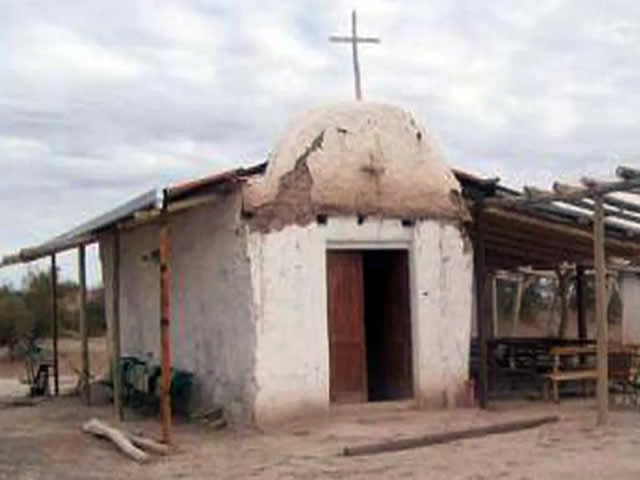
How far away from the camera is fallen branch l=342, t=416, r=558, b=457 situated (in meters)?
11.7

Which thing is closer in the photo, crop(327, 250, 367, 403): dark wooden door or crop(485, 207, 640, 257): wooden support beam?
crop(327, 250, 367, 403): dark wooden door

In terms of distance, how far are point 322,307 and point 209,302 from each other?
1.66 metres

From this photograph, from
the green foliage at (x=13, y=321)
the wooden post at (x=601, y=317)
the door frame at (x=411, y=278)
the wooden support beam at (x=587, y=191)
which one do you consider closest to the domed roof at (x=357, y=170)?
the door frame at (x=411, y=278)

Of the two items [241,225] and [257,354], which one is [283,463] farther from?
[241,225]

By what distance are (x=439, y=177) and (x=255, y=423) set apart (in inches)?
167

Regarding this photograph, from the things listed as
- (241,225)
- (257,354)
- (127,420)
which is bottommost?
(127,420)

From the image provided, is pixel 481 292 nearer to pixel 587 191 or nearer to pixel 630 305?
pixel 587 191

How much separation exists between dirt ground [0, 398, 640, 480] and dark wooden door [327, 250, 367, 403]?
17.4 inches

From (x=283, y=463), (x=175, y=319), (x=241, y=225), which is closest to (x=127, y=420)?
(x=175, y=319)

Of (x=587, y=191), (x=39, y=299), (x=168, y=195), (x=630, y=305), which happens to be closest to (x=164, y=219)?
(x=168, y=195)

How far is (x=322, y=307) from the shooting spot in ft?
46.9

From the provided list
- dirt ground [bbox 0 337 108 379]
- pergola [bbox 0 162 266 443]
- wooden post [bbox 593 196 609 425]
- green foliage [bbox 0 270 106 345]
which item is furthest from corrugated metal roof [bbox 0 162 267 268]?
green foliage [bbox 0 270 106 345]

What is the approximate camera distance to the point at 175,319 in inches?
640

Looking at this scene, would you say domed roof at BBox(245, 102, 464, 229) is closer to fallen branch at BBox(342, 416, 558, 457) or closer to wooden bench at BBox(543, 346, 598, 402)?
wooden bench at BBox(543, 346, 598, 402)
